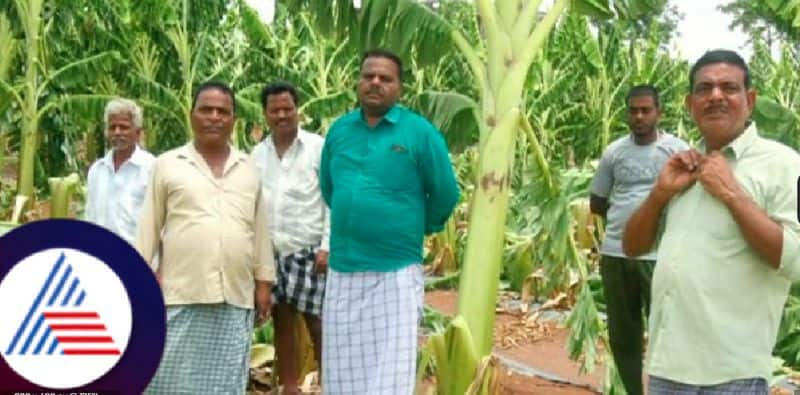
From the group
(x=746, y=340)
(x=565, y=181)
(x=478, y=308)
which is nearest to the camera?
(x=746, y=340)

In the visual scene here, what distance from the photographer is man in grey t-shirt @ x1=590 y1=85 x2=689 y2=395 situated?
15.7 feet

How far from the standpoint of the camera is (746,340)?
8.26ft

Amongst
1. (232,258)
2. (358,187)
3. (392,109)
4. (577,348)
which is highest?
(392,109)

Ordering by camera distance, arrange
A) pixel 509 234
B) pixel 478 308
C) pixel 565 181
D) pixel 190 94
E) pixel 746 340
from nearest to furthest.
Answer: pixel 746 340, pixel 478 308, pixel 565 181, pixel 509 234, pixel 190 94

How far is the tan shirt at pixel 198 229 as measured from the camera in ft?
11.6

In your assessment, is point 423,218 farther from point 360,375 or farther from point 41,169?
point 41,169

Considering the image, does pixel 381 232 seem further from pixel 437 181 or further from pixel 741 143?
pixel 741 143

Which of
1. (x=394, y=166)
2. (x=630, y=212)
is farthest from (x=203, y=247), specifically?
(x=630, y=212)

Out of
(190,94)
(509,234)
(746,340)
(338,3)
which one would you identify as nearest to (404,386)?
(746,340)

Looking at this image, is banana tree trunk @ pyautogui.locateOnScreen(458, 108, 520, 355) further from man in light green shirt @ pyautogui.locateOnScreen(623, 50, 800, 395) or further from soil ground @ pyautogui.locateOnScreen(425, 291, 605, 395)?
man in light green shirt @ pyautogui.locateOnScreen(623, 50, 800, 395)

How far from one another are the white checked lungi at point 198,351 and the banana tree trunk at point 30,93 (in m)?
6.37

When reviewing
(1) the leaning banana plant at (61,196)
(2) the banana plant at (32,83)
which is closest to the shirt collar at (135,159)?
(1) the leaning banana plant at (61,196)

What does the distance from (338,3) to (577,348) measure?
7.31 ft

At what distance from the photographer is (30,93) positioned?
969 cm
